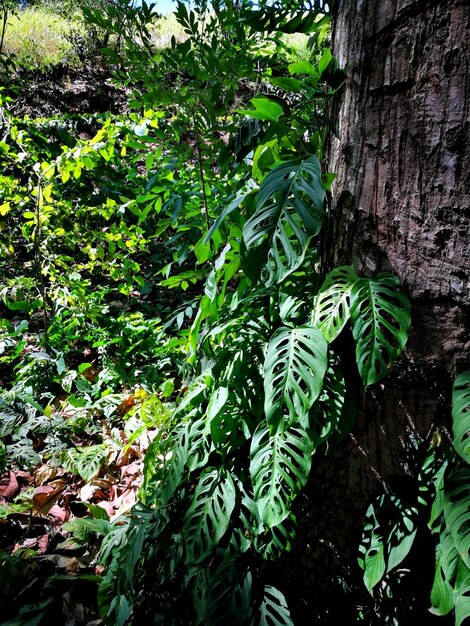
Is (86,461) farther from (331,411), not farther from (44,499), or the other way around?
(331,411)

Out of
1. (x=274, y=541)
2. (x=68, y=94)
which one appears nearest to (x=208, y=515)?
(x=274, y=541)

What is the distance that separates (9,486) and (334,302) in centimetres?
185

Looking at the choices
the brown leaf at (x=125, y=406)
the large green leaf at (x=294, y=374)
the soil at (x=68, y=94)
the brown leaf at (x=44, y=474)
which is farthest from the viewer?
the soil at (x=68, y=94)

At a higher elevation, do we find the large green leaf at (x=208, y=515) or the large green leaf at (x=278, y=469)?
the large green leaf at (x=278, y=469)

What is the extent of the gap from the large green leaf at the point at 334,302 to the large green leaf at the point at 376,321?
0.14 feet

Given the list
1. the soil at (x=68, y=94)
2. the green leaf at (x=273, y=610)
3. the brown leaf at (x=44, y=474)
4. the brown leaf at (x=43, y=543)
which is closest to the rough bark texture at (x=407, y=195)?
the green leaf at (x=273, y=610)

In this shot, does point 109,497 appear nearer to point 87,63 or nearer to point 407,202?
point 407,202

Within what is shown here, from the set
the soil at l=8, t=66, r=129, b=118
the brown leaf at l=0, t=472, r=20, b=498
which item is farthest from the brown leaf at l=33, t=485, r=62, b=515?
the soil at l=8, t=66, r=129, b=118

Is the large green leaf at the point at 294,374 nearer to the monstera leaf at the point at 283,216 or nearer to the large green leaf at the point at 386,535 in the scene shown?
the monstera leaf at the point at 283,216

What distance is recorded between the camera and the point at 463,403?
93cm

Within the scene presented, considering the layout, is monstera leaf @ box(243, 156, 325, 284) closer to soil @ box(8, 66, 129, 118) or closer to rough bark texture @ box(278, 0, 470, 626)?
rough bark texture @ box(278, 0, 470, 626)

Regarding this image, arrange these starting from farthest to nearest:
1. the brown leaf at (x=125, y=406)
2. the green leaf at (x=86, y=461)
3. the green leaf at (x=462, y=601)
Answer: the brown leaf at (x=125, y=406), the green leaf at (x=86, y=461), the green leaf at (x=462, y=601)

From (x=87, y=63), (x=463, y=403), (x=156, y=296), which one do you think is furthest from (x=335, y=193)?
(x=87, y=63)

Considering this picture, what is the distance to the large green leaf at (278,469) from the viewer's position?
107 centimetres
